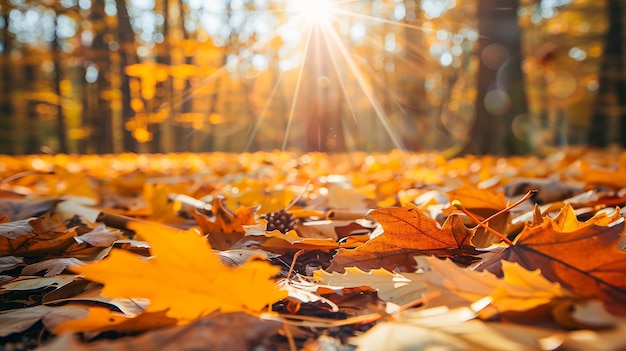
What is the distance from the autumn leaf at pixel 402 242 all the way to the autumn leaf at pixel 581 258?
144mm

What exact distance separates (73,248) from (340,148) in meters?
10.8

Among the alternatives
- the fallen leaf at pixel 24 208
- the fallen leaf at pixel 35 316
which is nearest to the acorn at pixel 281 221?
the fallen leaf at pixel 35 316

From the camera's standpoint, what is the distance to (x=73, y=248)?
1.07 meters

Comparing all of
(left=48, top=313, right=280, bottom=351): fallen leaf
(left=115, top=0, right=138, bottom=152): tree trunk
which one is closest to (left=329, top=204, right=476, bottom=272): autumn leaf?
(left=48, top=313, right=280, bottom=351): fallen leaf

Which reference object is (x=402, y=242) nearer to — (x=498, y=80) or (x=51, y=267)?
(x=51, y=267)

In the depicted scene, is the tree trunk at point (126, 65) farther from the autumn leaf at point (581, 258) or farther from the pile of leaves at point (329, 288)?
the autumn leaf at point (581, 258)

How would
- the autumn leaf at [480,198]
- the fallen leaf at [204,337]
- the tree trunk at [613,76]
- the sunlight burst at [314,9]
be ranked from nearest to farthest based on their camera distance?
the fallen leaf at [204,337] < the autumn leaf at [480,198] < the sunlight burst at [314,9] < the tree trunk at [613,76]

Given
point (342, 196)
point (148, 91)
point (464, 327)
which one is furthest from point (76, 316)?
point (148, 91)

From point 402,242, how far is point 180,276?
0.44 metres

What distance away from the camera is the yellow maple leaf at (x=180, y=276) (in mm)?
517

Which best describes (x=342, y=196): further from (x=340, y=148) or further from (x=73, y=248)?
(x=340, y=148)

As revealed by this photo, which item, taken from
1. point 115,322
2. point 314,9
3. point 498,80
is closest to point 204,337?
point 115,322

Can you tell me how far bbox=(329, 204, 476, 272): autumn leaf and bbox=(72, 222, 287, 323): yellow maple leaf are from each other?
12.0 inches

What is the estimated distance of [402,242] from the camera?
87cm
